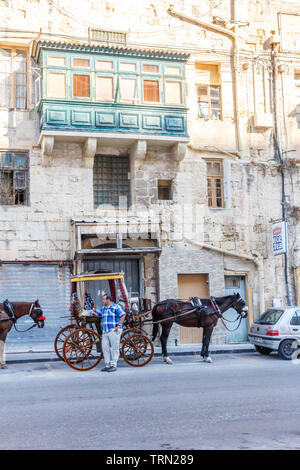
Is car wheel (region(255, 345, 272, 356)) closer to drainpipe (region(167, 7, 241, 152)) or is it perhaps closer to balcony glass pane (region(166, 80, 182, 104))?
drainpipe (region(167, 7, 241, 152))

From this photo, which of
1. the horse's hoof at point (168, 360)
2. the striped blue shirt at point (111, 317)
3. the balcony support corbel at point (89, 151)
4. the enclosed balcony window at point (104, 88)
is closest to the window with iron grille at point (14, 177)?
the balcony support corbel at point (89, 151)

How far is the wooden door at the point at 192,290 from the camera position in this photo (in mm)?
20172

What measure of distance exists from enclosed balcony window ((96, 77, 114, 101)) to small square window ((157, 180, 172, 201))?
3.50m

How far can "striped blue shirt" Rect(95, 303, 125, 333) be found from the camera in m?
12.9

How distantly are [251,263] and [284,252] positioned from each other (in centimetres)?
157

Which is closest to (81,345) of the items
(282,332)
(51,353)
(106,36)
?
(51,353)

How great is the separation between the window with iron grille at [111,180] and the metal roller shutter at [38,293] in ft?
9.54

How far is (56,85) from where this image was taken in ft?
61.6

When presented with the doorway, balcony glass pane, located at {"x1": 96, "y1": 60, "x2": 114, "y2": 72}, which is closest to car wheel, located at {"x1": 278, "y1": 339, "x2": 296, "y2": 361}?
the doorway

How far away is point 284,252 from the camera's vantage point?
19.8m

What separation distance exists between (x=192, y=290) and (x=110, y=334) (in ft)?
26.2
